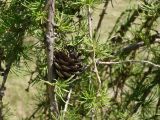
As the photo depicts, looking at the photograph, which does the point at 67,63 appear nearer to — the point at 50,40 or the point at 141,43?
the point at 50,40

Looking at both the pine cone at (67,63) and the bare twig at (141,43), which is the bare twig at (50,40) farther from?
the bare twig at (141,43)

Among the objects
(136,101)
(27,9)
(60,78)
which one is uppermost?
(27,9)

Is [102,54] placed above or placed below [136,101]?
above

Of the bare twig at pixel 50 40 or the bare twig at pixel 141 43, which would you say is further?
the bare twig at pixel 141 43

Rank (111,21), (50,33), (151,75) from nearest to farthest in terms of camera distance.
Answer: (50,33) → (151,75) → (111,21)

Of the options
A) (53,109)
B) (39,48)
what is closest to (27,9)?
(39,48)

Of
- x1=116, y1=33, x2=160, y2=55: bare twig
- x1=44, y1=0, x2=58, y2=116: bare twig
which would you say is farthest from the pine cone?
x1=116, y1=33, x2=160, y2=55: bare twig

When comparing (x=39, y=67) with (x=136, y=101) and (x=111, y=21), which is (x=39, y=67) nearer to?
(x=136, y=101)

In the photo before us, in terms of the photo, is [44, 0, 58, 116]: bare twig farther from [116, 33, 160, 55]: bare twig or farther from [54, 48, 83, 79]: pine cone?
[116, 33, 160, 55]: bare twig

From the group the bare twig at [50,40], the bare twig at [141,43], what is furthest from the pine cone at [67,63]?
the bare twig at [141,43]
